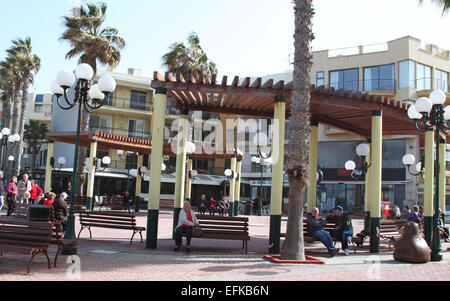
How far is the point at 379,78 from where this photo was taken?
35.8 meters

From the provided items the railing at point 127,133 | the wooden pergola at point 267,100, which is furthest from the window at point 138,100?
the wooden pergola at point 267,100

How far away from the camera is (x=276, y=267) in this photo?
8.08m

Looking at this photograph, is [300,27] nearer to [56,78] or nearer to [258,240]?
[56,78]

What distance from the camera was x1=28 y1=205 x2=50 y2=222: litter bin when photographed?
987 cm

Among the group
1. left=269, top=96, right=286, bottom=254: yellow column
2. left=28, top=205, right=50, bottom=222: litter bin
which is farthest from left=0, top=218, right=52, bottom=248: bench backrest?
left=269, top=96, right=286, bottom=254: yellow column

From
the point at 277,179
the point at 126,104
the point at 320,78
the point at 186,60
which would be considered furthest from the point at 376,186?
the point at 126,104

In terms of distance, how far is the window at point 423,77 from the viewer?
3453 cm

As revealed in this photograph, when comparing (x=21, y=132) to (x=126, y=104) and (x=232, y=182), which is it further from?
(x=232, y=182)

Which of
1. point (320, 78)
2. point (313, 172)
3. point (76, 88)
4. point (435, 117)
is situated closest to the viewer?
point (76, 88)

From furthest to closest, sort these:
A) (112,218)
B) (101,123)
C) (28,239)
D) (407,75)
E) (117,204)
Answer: (101,123)
(407,75)
(117,204)
(112,218)
(28,239)

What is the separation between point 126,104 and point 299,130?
34.3 meters
